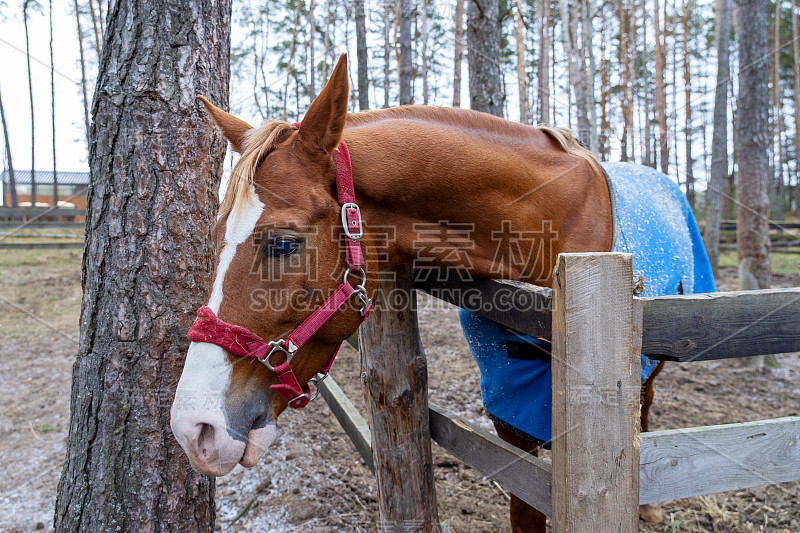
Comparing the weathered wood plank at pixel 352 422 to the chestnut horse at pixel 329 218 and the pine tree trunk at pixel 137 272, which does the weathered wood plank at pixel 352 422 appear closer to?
the pine tree trunk at pixel 137 272

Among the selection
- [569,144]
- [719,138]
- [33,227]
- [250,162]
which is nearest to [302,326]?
[250,162]

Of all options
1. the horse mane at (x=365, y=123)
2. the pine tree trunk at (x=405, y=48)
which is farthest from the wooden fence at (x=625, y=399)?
the pine tree trunk at (x=405, y=48)

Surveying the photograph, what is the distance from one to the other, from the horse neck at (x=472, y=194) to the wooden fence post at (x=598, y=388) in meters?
0.69

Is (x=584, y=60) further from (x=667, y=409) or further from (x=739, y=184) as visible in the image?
(x=667, y=409)

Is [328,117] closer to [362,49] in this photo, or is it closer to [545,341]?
[545,341]

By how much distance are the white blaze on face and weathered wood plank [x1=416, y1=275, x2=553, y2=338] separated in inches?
36.2

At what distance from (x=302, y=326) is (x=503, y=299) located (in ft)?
2.46

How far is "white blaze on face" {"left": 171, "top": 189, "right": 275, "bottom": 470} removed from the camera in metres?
1.29

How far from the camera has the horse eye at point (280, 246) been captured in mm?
1462

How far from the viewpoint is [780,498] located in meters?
2.87

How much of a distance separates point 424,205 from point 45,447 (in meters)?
3.89

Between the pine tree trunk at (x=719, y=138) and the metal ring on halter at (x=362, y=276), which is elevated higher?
the pine tree trunk at (x=719, y=138)

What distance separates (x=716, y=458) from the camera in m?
1.30

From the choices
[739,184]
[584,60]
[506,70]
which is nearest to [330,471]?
[739,184]
